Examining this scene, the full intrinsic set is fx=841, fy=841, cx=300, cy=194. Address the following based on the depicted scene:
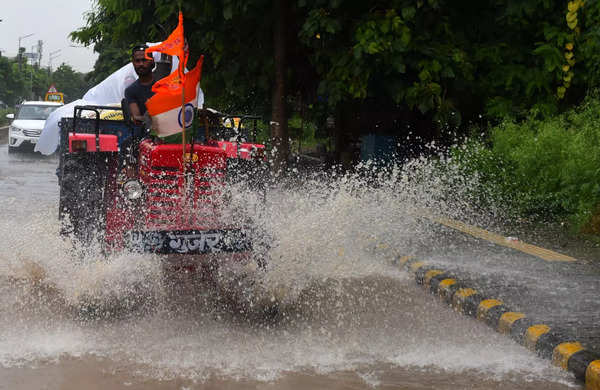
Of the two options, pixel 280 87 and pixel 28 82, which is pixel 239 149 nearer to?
pixel 280 87

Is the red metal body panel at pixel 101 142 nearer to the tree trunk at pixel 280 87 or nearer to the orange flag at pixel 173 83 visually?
the orange flag at pixel 173 83

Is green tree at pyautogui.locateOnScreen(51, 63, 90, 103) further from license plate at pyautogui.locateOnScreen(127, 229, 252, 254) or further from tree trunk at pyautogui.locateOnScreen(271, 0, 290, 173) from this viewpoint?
license plate at pyautogui.locateOnScreen(127, 229, 252, 254)

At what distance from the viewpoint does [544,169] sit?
11.5 meters

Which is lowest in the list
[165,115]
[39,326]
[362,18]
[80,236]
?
[39,326]

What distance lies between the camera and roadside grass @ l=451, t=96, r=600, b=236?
1045 centimetres

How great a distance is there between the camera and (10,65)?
224 ft

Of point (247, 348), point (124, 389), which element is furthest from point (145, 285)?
point (124, 389)

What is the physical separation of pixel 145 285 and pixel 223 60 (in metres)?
9.11

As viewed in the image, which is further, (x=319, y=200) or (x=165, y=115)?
(x=319, y=200)

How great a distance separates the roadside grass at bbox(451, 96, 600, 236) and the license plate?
5.54 meters

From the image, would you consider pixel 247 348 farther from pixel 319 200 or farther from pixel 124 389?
pixel 319 200

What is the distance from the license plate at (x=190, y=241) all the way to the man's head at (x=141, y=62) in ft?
6.42

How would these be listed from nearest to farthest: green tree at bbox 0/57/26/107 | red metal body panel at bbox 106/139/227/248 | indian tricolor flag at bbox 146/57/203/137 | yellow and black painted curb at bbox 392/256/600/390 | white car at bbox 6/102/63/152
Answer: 1. yellow and black painted curb at bbox 392/256/600/390
2. red metal body panel at bbox 106/139/227/248
3. indian tricolor flag at bbox 146/57/203/137
4. white car at bbox 6/102/63/152
5. green tree at bbox 0/57/26/107

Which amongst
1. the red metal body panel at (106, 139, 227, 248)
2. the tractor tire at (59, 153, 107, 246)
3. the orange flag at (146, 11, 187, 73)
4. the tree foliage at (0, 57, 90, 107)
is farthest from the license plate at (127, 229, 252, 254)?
the tree foliage at (0, 57, 90, 107)
